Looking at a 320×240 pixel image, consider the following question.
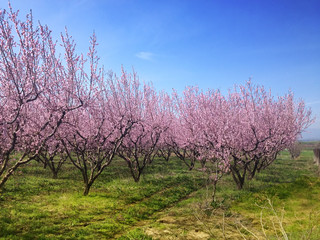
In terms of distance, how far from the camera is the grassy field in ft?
30.5

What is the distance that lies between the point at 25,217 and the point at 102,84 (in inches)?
370

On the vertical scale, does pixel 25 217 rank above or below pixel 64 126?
below

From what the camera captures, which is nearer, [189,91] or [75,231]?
[75,231]

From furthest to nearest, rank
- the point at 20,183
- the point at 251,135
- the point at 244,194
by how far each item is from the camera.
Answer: the point at 251,135 < the point at 20,183 < the point at 244,194

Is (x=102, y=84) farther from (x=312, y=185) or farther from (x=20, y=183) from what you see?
(x=312, y=185)

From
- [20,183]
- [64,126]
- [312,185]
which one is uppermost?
[64,126]

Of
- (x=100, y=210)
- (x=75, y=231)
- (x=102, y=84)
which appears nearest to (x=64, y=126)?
(x=102, y=84)

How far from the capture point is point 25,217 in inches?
412

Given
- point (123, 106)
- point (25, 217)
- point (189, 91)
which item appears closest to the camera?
point (25, 217)

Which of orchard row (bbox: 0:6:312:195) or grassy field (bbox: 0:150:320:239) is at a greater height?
orchard row (bbox: 0:6:312:195)

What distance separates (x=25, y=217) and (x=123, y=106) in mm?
10692

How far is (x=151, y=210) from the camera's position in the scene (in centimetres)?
1246

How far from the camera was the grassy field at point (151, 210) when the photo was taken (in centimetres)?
928

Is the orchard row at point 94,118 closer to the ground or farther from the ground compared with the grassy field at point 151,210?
farther from the ground
